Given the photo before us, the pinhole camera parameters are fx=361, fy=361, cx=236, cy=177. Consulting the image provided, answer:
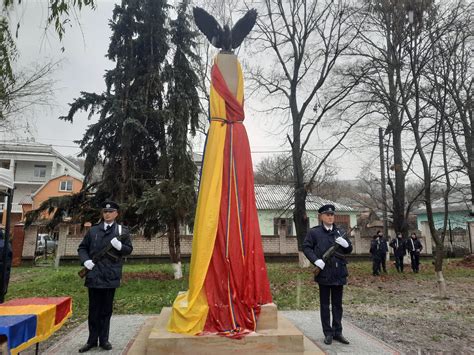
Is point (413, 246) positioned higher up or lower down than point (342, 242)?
lower down

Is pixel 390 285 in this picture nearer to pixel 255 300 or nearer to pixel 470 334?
pixel 470 334

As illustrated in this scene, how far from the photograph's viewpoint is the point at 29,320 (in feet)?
11.6

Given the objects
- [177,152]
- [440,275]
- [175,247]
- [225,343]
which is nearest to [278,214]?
[175,247]

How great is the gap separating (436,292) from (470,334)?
5022 millimetres

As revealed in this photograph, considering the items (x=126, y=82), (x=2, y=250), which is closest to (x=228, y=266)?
(x=2, y=250)

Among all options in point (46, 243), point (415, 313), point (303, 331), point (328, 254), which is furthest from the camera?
point (46, 243)

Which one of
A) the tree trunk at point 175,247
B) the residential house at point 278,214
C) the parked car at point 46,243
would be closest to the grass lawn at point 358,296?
the tree trunk at point 175,247

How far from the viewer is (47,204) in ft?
44.5

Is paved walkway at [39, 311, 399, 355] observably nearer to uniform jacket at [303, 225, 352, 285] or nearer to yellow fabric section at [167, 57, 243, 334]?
uniform jacket at [303, 225, 352, 285]

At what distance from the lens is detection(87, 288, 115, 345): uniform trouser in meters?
4.93

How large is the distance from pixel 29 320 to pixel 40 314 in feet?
1.01

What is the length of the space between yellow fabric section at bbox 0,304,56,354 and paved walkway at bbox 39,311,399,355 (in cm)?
97

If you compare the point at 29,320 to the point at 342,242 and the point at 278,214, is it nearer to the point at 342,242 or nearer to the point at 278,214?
the point at 342,242

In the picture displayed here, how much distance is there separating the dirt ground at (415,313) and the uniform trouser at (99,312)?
4274mm
